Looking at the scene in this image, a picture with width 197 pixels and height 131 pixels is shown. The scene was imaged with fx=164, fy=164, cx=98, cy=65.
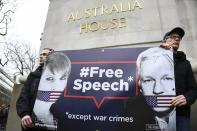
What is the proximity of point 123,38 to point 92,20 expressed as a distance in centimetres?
133

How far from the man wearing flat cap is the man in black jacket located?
1646 mm

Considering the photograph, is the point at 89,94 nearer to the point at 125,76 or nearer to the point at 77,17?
the point at 125,76

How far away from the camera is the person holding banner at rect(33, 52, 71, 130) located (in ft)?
6.19

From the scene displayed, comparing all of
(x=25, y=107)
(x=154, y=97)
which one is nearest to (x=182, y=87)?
(x=154, y=97)

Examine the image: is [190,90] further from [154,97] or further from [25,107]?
[25,107]

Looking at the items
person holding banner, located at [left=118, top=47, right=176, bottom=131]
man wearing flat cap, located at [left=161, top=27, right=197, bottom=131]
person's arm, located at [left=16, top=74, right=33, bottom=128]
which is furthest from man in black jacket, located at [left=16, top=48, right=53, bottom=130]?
man wearing flat cap, located at [left=161, top=27, right=197, bottom=131]

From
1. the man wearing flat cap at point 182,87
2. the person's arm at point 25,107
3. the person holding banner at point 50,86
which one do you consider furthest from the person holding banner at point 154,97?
the person's arm at point 25,107

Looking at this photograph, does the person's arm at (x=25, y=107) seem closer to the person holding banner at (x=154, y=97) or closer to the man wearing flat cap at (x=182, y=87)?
the person holding banner at (x=154, y=97)

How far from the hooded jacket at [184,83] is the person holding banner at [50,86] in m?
1.29

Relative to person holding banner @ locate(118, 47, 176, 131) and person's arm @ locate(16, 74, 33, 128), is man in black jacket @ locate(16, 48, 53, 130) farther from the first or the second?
person holding banner @ locate(118, 47, 176, 131)

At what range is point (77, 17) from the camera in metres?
6.01

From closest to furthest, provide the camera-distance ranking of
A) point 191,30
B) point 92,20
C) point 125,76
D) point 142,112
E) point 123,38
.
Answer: point 142,112
point 125,76
point 191,30
point 123,38
point 92,20

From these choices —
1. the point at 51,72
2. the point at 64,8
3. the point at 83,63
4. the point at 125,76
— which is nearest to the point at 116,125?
the point at 125,76

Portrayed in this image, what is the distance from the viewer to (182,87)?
177cm
